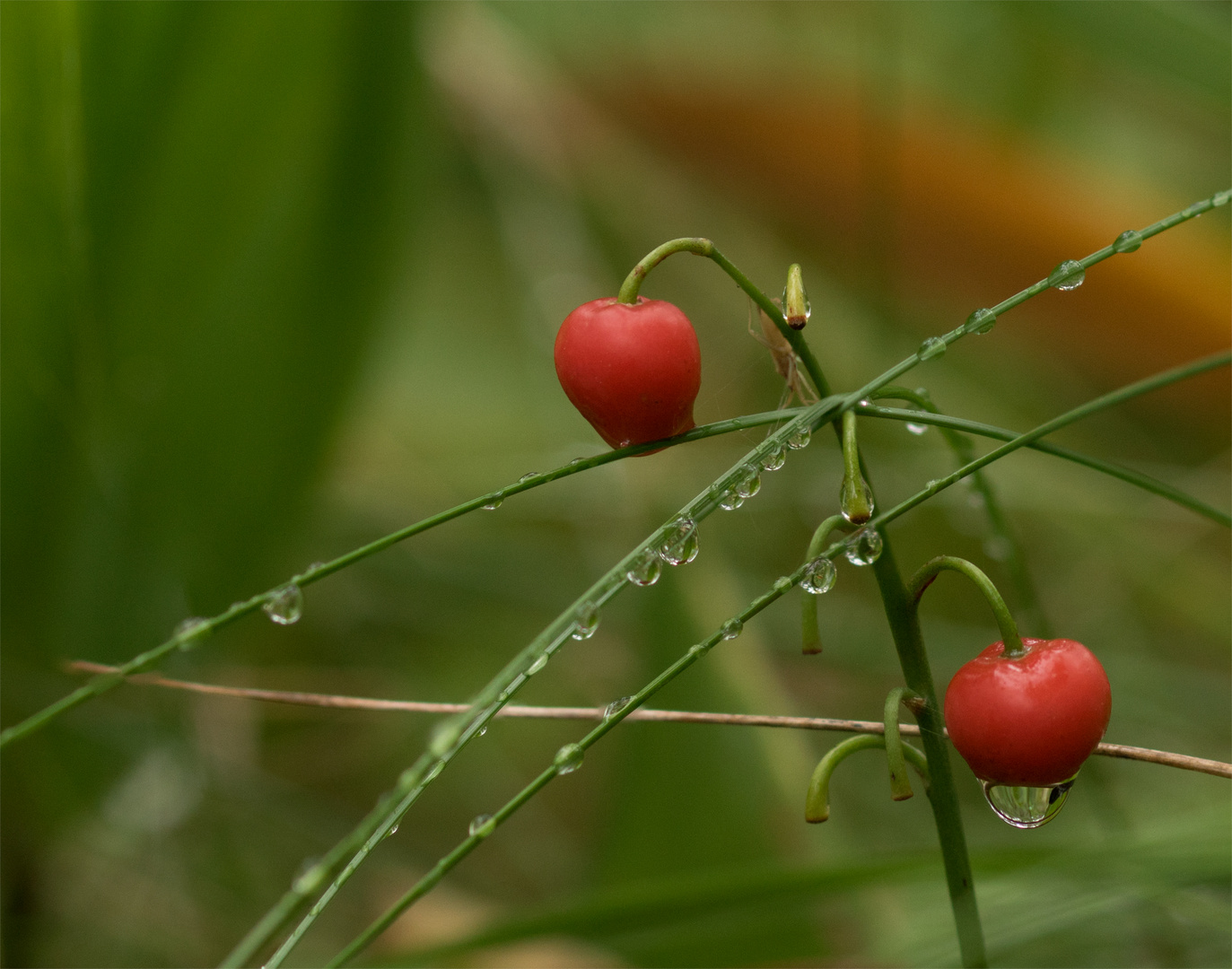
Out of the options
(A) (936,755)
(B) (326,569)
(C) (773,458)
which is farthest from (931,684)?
(B) (326,569)

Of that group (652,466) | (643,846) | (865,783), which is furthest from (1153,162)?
(643,846)

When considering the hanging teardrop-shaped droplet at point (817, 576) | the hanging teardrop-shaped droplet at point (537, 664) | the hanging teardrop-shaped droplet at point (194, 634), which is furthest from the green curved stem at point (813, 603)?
the hanging teardrop-shaped droplet at point (194, 634)

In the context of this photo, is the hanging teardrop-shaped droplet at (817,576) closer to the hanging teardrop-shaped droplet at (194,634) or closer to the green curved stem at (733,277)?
the green curved stem at (733,277)

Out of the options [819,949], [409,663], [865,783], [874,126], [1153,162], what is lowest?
[819,949]

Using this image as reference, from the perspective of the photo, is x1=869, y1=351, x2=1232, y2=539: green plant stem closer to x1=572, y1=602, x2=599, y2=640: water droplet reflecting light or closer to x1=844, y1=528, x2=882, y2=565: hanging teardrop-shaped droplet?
x1=844, y1=528, x2=882, y2=565: hanging teardrop-shaped droplet

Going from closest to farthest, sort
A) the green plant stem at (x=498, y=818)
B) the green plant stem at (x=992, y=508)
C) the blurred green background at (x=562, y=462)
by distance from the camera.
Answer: the green plant stem at (x=498, y=818) → the green plant stem at (x=992, y=508) → the blurred green background at (x=562, y=462)

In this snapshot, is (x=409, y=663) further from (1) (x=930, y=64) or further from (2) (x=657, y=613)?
(1) (x=930, y=64)
